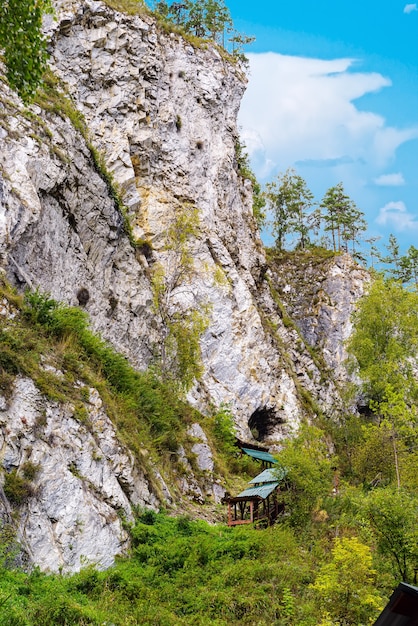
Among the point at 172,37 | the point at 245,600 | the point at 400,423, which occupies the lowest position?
the point at 245,600

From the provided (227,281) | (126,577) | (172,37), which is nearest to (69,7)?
(172,37)

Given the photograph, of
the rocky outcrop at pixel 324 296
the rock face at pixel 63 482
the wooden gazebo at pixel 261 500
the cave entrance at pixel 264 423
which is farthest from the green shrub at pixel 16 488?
the rocky outcrop at pixel 324 296

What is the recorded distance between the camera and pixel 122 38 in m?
33.2

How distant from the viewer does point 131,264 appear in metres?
26.3

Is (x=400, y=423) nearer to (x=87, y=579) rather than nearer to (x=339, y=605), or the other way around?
(x=339, y=605)

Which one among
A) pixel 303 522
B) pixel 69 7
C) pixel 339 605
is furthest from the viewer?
pixel 69 7

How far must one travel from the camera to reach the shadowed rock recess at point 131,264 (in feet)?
43.4

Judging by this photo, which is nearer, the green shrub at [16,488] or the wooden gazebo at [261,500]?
the green shrub at [16,488]

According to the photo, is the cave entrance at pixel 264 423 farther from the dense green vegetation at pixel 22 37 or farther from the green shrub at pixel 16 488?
the dense green vegetation at pixel 22 37

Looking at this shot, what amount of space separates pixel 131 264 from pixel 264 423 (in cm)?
1374

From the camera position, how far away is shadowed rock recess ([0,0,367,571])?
1323 cm

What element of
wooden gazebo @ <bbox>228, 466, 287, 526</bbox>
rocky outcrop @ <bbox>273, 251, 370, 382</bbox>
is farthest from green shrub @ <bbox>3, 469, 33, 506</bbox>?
rocky outcrop @ <bbox>273, 251, 370, 382</bbox>

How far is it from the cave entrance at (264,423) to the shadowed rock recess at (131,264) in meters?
0.09

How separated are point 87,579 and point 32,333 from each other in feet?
23.8
